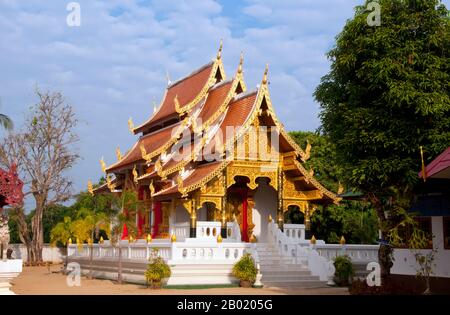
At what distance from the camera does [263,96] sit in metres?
21.6

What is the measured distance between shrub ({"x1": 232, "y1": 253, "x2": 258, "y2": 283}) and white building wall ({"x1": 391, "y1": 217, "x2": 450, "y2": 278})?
13.8ft

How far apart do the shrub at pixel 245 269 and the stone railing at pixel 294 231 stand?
13.2ft

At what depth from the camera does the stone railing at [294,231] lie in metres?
22.0

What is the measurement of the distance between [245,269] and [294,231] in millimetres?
4731

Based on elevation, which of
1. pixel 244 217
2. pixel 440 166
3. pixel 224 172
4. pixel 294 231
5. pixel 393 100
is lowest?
pixel 294 231

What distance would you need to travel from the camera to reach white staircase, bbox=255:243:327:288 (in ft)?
60.3

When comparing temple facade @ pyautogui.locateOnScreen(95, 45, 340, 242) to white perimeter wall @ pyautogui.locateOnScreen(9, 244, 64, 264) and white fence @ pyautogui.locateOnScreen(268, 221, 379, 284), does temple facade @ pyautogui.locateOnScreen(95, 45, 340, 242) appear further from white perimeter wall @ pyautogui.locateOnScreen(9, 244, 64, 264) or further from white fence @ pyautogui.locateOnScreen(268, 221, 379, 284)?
white perimeter wall @ pyautogui.locateOnScreen(9, 244, 64, 264)

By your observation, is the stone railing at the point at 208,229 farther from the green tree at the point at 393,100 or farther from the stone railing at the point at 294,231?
the green tree at the point at 393,100

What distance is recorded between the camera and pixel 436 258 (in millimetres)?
16469

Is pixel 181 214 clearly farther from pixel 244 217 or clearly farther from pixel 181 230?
pixel 244 217

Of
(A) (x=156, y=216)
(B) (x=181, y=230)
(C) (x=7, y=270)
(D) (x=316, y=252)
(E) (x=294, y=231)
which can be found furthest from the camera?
(A) (x=156, y=216)

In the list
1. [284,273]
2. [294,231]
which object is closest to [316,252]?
[284,273]
